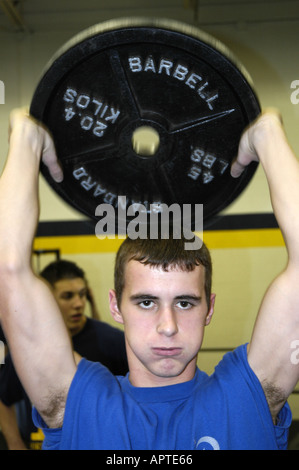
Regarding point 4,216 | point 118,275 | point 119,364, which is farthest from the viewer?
point 119,364

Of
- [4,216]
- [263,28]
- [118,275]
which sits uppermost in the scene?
[263,28]

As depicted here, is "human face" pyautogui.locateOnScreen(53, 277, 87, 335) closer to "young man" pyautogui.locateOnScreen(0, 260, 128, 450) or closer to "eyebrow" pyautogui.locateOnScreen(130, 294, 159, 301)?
"young man" pyautogui.locateOnScreen(0, 260, 128, 450)

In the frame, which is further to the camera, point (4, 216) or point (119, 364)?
point (119, 364)

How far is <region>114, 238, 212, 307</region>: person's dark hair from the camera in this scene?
1.24 m

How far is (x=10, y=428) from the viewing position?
265 centimetres

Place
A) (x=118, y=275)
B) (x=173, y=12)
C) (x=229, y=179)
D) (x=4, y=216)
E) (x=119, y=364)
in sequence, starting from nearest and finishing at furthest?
(x=4, y=216) < (x=118, y=275) < (x=229, y=179) < (x=119, y=364) < (x=173, y=12)

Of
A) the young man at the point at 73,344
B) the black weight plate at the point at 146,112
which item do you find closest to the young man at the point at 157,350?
the black weight plate at the point at 146,112

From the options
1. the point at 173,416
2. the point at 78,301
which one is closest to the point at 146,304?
the point at 173,416

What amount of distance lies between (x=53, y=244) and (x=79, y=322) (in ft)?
5.78

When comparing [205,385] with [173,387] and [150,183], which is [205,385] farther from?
[150,183]

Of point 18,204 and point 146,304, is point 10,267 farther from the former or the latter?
point 146,304

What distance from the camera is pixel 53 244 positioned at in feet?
14.1

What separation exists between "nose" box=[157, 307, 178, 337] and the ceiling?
135 inches
